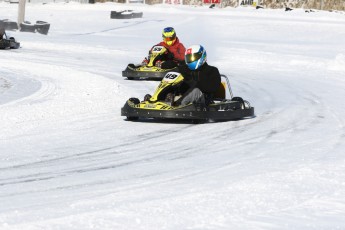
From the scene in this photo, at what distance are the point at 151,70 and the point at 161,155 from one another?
8.65 meters

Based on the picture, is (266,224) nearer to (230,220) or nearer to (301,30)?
(230,220)

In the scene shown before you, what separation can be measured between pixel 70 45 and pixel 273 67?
26.7 feet

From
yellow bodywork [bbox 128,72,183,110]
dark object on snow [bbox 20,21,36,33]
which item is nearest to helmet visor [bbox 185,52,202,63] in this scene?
yellow bodywork [bbox 128,72,183,110]

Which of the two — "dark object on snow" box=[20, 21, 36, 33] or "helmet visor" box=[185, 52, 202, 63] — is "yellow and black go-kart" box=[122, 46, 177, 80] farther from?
"dark object on snow" box=[20, 21, 36, 33]

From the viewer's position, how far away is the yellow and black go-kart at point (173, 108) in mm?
11320

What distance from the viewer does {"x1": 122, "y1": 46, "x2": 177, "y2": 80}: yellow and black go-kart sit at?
17.4m

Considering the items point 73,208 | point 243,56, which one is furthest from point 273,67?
point 73,208

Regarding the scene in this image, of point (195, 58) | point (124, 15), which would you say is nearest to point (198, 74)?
point (195, 58)

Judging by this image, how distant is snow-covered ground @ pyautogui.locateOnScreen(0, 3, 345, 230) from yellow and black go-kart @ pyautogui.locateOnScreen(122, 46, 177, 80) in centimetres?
24

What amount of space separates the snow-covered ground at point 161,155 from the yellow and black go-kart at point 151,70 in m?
0.24

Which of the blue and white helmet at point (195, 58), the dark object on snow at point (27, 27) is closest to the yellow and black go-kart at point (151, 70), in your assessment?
the blue and white helmet at point (195, 58)

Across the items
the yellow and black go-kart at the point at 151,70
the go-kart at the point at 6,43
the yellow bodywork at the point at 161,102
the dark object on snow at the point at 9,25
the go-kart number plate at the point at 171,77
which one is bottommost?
the dark object on snow at the point at 9,25

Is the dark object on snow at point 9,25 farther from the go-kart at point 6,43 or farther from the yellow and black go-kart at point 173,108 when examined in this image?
the yellow and black go-kart at point 173,108

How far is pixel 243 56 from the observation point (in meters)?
25.3
